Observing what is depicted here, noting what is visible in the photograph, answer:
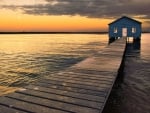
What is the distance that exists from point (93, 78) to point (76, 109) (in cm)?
341

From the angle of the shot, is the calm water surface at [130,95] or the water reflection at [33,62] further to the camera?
the water reflection at [33,62]

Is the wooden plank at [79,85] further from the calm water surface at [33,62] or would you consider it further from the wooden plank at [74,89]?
the calm water surface at [33,62]

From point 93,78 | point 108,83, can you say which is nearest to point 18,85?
point 93,78

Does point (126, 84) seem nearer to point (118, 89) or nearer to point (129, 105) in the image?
point (118, 89)

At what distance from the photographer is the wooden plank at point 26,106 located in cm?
432

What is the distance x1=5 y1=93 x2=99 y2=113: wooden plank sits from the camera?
14.6ft

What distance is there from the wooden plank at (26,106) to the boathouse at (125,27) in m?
45.0

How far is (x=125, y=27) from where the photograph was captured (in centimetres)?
4734

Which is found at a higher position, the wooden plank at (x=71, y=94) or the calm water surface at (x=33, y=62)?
the wooden plank at (x=71, y=94)

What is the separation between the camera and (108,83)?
702cm

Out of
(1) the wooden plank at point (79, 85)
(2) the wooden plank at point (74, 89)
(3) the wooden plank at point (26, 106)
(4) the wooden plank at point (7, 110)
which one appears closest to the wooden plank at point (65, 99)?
(3) the wooden plank at point (26, 106)

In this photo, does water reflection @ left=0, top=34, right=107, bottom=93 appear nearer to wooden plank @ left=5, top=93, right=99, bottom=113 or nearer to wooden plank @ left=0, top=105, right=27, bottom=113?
wooden plank @ left=5, top=93, right=99, bottom=113

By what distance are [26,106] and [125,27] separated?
4570 centimetres

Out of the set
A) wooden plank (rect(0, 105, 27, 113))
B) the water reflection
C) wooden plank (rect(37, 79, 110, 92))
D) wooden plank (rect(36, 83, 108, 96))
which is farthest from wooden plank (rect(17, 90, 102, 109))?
the water reflection
